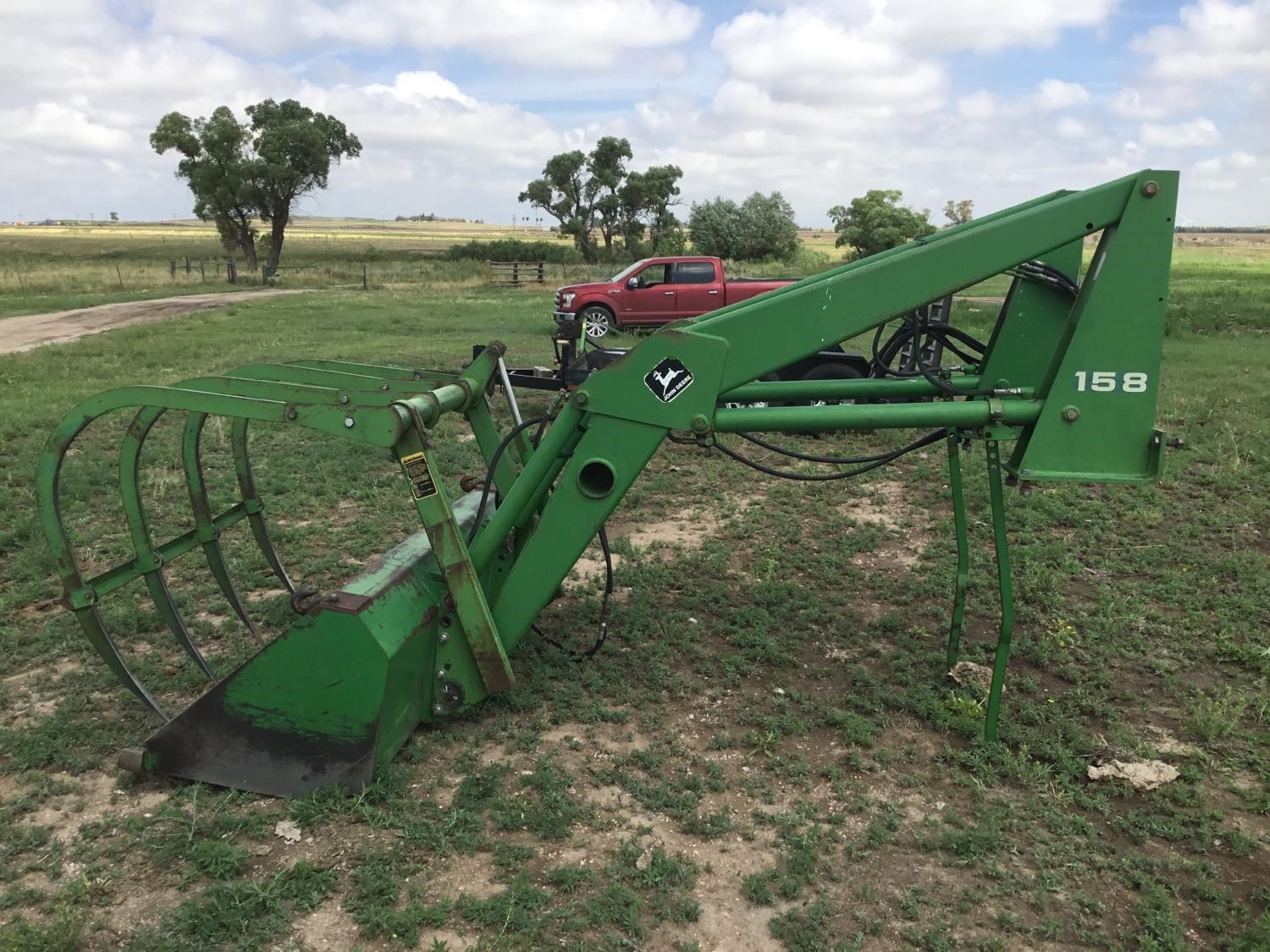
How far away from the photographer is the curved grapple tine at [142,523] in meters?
3.59

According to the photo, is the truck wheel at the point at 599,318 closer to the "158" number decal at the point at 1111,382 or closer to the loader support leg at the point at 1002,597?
the loader support leg at the point at 1002,597

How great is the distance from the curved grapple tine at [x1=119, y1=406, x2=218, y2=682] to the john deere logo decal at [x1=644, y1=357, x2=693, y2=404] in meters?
1.91

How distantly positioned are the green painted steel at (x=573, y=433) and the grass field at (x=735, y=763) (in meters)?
0.26

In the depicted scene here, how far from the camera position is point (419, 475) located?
10.7ft

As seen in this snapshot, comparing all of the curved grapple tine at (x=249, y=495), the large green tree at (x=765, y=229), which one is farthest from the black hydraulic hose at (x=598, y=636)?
the large green tree at (x=765, y=229)

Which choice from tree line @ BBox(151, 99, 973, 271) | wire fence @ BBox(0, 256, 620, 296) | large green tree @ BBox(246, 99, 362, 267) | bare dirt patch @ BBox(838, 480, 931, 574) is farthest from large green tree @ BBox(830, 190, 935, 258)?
bare dirt patch @ BBox(838, 480, 931, 574)

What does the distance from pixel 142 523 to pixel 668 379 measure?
241 centimetres

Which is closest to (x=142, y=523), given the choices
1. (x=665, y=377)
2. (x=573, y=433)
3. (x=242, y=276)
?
(x=573, y=433)

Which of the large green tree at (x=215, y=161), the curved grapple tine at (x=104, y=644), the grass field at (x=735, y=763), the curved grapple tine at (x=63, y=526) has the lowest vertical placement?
the grass field at (x=735, y=763)

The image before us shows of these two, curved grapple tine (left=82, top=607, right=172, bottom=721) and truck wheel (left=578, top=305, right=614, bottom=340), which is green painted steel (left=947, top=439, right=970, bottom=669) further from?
truck wheel (left=578, top=305, right=614, bottom=340)

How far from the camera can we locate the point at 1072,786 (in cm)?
343

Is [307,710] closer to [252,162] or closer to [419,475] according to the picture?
[419,475]

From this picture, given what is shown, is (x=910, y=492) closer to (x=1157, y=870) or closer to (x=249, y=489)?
(x=1157, y=870)

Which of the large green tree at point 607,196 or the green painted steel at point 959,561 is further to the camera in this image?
the large green tree at point 607,196
